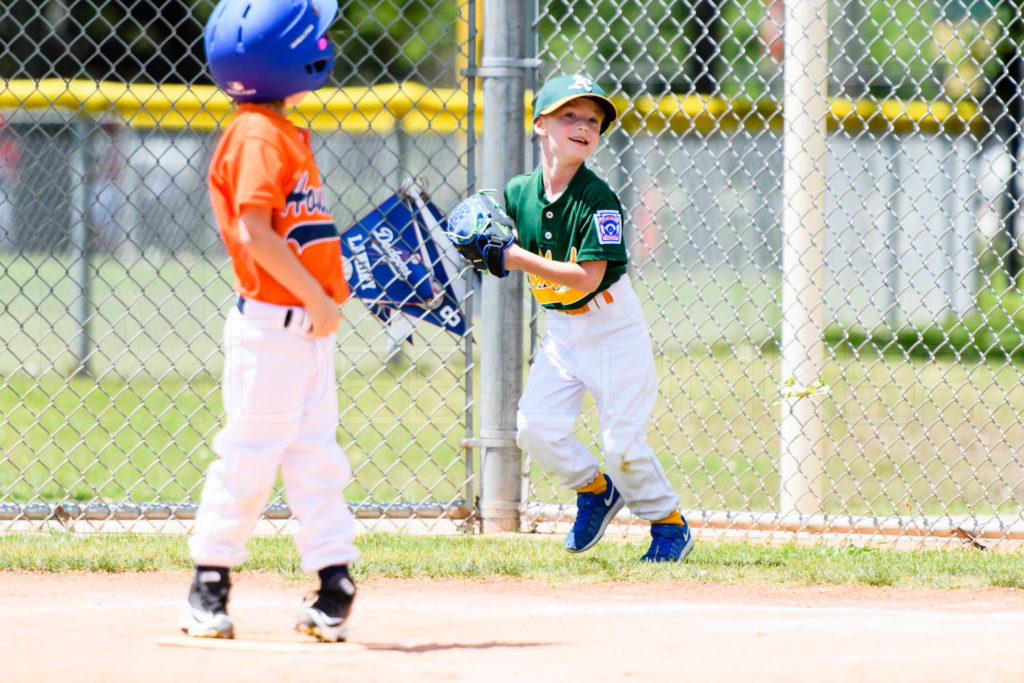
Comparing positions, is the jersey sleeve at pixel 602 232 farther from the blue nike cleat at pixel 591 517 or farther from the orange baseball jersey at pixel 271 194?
the orange baseball jersey at pixel 271 194

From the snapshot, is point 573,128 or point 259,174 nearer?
point 259,174

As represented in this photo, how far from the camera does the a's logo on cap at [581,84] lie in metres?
3.88

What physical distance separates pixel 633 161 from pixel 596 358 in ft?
20.2

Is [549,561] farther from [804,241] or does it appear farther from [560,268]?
[804,241]

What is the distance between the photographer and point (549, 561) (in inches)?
156

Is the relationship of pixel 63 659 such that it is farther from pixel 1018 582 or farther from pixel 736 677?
pixel 1018 582

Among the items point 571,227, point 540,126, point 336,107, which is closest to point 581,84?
point 540,126

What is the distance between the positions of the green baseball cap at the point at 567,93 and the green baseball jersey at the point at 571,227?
23cm

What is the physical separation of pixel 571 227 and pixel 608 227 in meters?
0.13

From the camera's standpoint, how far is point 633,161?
9.88 meters

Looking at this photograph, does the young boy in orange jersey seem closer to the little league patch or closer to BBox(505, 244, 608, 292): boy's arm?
BBox(505, 244, 608, 292): boy's arm

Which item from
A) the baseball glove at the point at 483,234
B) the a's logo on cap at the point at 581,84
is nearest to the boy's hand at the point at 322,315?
the baseball glove at the point at 483,234

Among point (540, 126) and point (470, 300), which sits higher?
point (540, 126)

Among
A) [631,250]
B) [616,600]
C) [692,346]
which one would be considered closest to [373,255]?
[616,600]
